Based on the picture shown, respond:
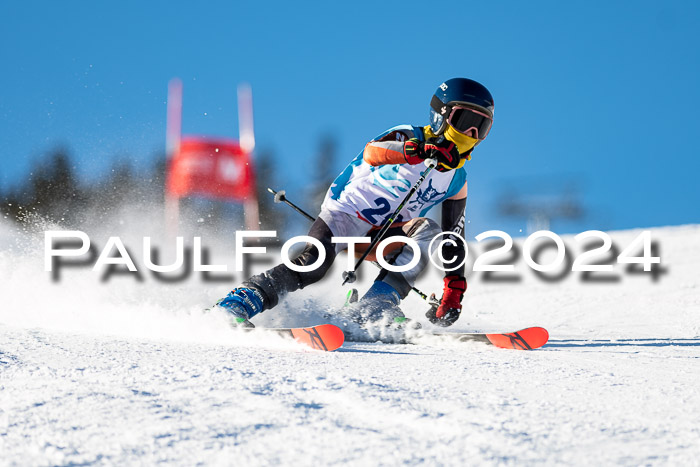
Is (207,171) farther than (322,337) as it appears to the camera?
Yes

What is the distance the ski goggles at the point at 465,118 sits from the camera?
3.72 m

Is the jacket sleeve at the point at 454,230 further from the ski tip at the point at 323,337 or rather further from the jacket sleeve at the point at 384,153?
the ski tip at the point at 323,337

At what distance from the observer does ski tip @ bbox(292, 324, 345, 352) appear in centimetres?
288

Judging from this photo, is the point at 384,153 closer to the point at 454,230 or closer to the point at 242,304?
the point at 454,230

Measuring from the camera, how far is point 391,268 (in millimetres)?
4160

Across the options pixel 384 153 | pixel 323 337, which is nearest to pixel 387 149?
pixel 384 153

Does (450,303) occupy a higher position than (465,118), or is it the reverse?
(465,118)

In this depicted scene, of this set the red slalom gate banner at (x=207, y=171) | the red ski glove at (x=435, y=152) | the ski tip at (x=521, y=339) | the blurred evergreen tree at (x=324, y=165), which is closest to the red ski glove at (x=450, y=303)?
the ski tip at (x=521, y=339)

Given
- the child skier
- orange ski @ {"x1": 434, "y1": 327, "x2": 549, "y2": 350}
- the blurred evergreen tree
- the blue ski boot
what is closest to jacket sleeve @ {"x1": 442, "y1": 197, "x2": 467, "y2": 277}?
the child skier

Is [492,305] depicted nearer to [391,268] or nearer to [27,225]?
[391,268]

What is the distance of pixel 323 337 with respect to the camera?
2906mm

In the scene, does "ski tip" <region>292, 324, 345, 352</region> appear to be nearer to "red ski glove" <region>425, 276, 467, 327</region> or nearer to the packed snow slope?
the packed snow slope

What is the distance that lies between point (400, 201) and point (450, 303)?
2.32 ft

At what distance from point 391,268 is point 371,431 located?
2.73 meters
